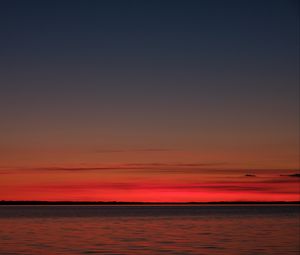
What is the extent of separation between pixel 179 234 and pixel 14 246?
18.4 meters

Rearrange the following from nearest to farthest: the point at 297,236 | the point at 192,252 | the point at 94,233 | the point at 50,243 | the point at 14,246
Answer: the point at 192,252
the point at 14,246
the point at 50,243
the point at 297,236
the point at 94,233

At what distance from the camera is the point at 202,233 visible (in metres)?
59.8

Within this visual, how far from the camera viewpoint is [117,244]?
4688 cm

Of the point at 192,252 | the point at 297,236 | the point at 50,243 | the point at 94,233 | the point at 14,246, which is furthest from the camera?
the point at 94,233

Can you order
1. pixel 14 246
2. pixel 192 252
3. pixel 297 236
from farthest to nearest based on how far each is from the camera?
pixel 297 236 < pixel 14 246 < pixel 192 252

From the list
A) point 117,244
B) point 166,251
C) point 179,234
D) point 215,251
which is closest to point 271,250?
point 215,251

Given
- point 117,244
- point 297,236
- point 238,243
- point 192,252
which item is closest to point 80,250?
point 117,244

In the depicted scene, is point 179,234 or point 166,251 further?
point 179,234

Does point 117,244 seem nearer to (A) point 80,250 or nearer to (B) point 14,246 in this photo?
(A) point 80,250

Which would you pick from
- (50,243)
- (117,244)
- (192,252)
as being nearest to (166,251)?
(192,252)

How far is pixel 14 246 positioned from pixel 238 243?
17.3 meters

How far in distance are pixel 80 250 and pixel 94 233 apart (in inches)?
641

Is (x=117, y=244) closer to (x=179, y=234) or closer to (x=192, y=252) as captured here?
(x=192, y=252)

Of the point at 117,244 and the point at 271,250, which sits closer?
the point at 271,250
